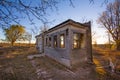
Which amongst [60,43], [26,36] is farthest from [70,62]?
[26,36]

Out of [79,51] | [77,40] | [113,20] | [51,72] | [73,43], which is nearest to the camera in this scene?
[51,72]

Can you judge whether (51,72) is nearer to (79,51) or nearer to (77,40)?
(79,51)

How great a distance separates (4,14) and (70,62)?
22.3ft

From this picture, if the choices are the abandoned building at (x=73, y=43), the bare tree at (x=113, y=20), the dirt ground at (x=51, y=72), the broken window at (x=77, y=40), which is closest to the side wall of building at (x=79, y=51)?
the abandoned building at (x=73, y=43)

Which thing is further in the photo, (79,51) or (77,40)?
(77,40)

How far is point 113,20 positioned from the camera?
28.2 meters

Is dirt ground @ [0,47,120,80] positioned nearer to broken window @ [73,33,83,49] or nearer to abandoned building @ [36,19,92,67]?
abandoned building @ [36,19,92,67]

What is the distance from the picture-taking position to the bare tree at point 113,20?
26422 millimetres

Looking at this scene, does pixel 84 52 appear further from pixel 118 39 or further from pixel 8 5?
pixel 118 39

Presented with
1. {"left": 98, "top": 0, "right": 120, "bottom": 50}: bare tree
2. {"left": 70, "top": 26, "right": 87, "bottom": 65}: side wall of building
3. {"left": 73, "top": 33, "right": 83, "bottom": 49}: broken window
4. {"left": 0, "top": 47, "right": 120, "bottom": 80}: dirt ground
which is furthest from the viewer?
{"left": 98, "top": 0, "right": 120, "bottom": 50}: bare tree

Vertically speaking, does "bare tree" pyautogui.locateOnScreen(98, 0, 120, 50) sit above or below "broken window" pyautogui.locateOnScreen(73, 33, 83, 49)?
above

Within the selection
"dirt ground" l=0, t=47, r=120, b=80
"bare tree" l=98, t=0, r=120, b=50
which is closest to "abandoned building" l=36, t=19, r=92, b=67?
"dirt ground" l=0, t=47, r=120, b=80

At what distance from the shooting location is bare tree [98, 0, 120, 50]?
26.4m

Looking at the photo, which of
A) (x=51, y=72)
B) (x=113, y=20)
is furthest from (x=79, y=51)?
(x=113, y=20)
